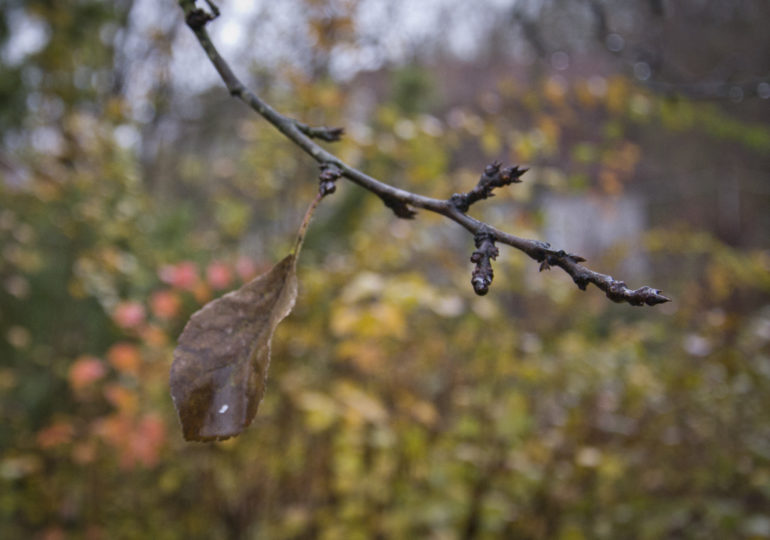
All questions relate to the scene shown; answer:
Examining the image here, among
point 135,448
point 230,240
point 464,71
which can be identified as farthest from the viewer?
point 464,71

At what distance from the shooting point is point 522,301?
195 inches

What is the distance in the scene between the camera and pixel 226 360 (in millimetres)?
423

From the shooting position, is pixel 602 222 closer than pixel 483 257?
No

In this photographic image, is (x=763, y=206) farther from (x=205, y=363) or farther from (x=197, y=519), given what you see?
(x=205, y=363)

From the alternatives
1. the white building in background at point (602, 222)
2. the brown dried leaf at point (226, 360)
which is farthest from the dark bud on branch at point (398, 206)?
the white building in background at point (602, 222)

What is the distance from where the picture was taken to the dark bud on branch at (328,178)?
432 mm

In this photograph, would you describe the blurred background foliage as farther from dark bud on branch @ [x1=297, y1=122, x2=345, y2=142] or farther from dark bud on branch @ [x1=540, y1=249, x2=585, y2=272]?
dark bud on branch @ [x1=540, y1=249, x2=585, y2=272]

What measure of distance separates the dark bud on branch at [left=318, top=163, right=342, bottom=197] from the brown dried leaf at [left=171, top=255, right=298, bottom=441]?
0.08m

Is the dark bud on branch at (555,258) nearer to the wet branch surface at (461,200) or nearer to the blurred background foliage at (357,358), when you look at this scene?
the wet branch surface at (461,200)

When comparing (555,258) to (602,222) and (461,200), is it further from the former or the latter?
(602,222)

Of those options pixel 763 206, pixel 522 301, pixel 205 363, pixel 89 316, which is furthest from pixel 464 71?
pixel 205 363

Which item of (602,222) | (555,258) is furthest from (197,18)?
(602,222)

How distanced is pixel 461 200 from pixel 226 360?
0.70ft

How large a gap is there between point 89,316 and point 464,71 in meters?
10.9
